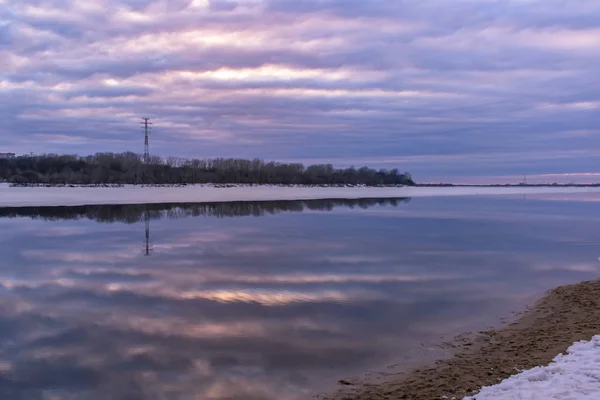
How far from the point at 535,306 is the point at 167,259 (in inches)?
319

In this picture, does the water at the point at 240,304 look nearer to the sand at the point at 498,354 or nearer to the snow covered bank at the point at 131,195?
the sand at the point at 498,354

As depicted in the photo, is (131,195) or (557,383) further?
(131,195)

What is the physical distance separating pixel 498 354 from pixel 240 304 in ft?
13.3

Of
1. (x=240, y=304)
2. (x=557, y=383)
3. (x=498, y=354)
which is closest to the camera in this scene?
(x=557, y=383)

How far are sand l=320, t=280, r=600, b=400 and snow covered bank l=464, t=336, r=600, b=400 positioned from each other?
209 millimetres

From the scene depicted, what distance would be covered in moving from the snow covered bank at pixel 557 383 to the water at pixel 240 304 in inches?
55.8

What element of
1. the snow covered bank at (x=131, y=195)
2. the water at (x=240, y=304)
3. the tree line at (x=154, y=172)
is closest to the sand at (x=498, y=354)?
the water at (x=240, y=304)

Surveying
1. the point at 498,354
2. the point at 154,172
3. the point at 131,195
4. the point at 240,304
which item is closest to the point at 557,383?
the point at 498,354

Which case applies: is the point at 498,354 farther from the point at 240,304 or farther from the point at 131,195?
the point at 131,195

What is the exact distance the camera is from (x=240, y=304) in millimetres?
8406

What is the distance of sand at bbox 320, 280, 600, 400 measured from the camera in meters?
5.02

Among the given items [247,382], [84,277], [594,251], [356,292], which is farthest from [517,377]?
[594,251]

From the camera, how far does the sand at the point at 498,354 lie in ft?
16.5

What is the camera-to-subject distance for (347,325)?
728cm
